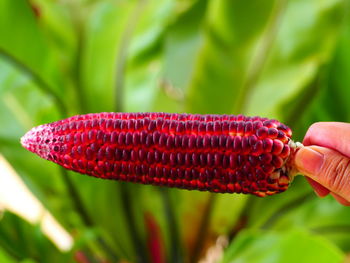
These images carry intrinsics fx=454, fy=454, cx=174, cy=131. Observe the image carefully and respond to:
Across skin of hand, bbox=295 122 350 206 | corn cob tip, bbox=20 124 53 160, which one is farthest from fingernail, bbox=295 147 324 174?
corn cob tip, bbox=20 124 53 160

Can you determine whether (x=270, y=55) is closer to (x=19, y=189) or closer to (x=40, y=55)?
(x=40, y=55)

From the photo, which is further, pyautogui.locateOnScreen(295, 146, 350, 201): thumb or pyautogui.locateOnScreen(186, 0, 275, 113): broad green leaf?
pyautogui.locateOnScreen(186, 0, 275, 113): broad green leaf

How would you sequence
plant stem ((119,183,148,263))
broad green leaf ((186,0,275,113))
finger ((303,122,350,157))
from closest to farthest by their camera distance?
finger ((303,122,350,157)), broad green leaf ((186,0,275,113)), plant stem ((119,183,148,263))

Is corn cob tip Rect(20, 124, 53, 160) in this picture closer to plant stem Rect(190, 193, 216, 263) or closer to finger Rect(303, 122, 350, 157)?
finger Rect(303, 122, 350, 157)

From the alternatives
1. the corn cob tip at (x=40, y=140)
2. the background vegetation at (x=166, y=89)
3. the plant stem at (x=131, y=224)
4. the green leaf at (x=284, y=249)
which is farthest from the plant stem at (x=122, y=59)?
the corn cob tip at (x=40, y=140)

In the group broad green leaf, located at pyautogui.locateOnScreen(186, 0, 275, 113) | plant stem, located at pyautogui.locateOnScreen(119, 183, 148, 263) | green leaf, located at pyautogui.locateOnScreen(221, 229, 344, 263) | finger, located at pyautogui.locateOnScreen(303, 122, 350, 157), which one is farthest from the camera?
plant stem, located at pyautogui.locateOnScreen(119, 183, 148, 263)

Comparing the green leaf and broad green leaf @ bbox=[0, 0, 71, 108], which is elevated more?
broad green leaf @ bbox=[0, 0, 71, 108]

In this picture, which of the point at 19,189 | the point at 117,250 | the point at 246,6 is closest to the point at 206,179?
the point at 246,6

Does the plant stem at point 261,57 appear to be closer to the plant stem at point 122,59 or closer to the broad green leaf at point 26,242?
the plant stem at point 122,59

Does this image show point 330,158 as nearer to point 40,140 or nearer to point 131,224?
point 40,140
